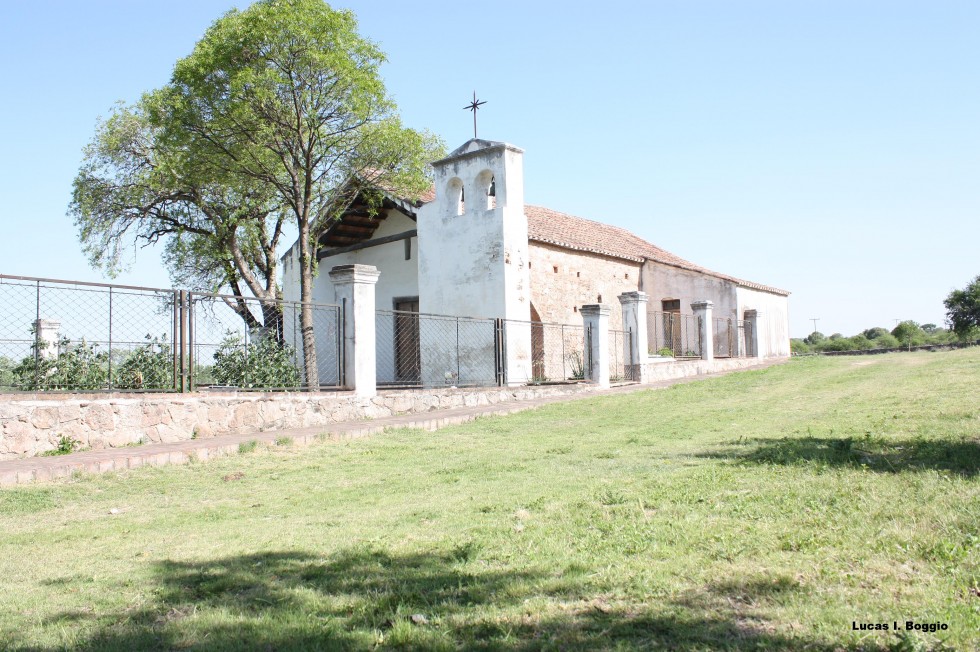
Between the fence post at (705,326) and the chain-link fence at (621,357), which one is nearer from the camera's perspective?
the chain-link fence at (621,357)

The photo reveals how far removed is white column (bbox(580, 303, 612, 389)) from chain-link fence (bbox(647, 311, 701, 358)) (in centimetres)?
599

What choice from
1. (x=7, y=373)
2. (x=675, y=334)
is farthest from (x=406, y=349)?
(x=675, y=334)

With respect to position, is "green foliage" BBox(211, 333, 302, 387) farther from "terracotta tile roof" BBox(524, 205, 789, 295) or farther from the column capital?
the column capital

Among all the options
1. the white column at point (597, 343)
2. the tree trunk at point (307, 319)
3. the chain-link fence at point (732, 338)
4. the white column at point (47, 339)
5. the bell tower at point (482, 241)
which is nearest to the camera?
the white column at point (47, 339)

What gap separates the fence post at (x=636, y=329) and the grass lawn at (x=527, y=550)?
10034 millimetres

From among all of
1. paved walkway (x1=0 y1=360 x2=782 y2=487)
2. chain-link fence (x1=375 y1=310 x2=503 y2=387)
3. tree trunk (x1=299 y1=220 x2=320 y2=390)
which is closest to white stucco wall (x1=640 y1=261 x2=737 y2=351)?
chain-link fence (x1=375 y1=310 x2=503 y2=387)

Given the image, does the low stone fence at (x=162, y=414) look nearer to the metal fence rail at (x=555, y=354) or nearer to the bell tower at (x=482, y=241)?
the bell tower at (x=482, y=241)

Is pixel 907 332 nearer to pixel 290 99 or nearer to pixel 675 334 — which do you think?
pixel 675 334

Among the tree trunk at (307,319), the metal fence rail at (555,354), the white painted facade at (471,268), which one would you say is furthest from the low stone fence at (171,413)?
the metal fence rail at (555,354)

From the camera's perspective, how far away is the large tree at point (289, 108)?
13.8m

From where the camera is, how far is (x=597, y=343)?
52.3 ft

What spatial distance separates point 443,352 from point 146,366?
7030 mm

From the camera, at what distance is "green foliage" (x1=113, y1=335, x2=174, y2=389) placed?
33.8 ft

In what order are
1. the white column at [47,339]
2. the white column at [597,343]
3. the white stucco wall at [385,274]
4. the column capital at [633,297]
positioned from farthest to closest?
the white stucco wall at [385,274] < the column capital at [633,297] < the white column at [597,343] < the white column at [47,339]
